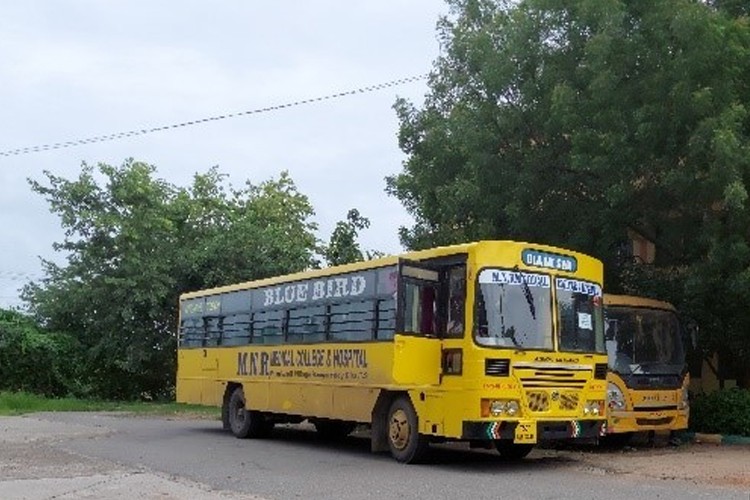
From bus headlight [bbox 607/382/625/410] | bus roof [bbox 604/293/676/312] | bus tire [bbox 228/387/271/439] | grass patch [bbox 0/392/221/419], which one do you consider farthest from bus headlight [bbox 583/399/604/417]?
grass patch [bbox 0/392/221/419]

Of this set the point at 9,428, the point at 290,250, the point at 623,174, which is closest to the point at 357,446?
the point at 623,174

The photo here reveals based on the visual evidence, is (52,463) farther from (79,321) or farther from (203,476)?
(79,321)

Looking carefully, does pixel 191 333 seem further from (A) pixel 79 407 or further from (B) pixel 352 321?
(A) pixel 79 407

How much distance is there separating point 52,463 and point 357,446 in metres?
5.66

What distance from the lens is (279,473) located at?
13156 millimetres

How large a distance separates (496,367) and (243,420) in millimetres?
7557

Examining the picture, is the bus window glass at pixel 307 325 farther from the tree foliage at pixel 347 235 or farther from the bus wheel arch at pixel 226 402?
the tree foliage at pixel 347 235

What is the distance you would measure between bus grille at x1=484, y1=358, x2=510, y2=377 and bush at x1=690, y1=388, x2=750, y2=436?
21.4 ft

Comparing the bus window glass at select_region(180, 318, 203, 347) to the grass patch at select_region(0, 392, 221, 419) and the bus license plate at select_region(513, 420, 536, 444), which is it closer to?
the grass patch at select_region(0, 392, 221, 419)

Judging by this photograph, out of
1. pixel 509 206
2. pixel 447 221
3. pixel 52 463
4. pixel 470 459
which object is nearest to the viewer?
pixel 52 463

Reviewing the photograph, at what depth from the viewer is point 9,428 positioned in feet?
68.3

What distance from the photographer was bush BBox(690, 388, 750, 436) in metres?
17.3

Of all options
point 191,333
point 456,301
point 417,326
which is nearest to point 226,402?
point 191,333

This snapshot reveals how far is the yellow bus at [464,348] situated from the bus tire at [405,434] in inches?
0.6
